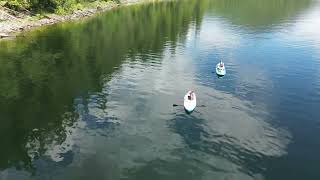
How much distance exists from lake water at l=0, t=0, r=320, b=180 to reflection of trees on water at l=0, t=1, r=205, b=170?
0.27 metres

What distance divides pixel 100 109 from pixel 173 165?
72.0ft

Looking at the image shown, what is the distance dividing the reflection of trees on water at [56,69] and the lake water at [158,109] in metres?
0.27

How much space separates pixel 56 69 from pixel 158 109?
34.6m

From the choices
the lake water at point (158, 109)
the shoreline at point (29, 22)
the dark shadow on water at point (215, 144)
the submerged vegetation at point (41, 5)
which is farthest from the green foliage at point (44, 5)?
the dark shadow on water at point (215, 144)

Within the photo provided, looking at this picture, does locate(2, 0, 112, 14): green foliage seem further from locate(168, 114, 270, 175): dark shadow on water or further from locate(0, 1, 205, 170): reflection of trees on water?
locate(168, 114, 270, 175): dark shadow on water

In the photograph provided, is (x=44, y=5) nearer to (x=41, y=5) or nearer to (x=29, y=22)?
(x=41, y=5)

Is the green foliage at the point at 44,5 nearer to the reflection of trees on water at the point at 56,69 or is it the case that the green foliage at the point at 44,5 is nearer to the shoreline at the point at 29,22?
the shoreline at the point at 29,22

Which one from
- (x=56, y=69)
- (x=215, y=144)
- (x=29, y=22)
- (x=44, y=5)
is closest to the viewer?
(x=215, y=144)

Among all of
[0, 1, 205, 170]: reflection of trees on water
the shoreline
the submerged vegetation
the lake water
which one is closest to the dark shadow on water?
the lake water

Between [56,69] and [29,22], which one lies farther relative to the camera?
[29,22]

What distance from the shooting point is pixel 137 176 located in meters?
45.6

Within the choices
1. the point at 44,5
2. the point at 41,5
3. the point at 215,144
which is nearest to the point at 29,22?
the point at 41,5

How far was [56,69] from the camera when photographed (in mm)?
90500

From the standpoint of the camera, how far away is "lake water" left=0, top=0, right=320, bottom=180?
158 ft
